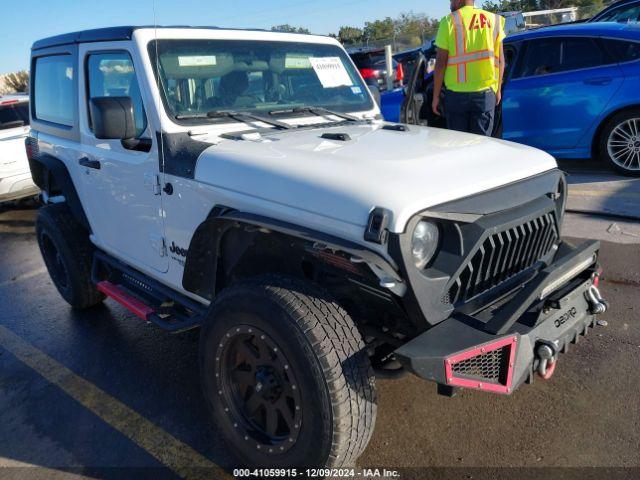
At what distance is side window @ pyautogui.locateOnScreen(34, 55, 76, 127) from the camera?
393cm

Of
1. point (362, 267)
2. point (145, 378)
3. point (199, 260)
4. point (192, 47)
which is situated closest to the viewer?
point (362, 267)

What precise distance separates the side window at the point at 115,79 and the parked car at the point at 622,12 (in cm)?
913

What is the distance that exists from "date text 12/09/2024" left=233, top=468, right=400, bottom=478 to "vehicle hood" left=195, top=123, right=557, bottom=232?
104 centimetres

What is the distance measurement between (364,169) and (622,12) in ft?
33.7

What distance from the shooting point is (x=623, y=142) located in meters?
6.39

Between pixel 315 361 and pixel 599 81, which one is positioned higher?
pixel 599 81

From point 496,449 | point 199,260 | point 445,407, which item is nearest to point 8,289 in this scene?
point 199,260

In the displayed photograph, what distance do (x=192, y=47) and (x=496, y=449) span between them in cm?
278

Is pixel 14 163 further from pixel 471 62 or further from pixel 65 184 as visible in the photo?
pixel 471 62

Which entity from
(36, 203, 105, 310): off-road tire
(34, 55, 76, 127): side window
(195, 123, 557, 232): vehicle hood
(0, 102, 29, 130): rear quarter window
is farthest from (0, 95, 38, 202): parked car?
(195, 123, 557, 232): vehicle hood

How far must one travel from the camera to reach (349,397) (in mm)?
2109

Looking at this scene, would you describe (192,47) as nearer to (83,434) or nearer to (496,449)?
(83,434)

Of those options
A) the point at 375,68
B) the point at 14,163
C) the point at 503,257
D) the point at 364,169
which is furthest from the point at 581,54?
the point at 14,163

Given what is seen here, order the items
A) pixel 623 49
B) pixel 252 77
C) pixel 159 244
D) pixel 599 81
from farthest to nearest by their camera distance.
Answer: pixel 599 81, pixel 623 49, pixel 252 77, pixel 159 244
